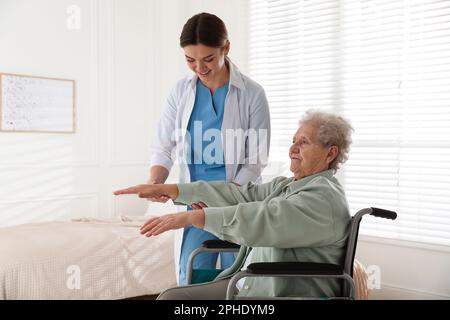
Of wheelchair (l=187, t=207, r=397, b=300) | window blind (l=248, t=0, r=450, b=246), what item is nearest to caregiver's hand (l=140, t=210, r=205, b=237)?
wheelchair (l=187, t=207, r=397, b=300)

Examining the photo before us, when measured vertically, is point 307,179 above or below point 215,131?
below

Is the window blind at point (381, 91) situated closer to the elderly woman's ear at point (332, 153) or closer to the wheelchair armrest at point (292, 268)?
the elderly woman's ear at point (332, 153)

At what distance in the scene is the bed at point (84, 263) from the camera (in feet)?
9.98

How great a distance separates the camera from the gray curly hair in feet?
6.33

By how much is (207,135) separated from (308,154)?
0.52m

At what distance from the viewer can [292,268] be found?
164 centimetres

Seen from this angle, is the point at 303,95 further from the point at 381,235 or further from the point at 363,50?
the point at 381,235

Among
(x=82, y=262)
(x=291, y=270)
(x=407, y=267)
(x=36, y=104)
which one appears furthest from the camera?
(x=36, y=104)

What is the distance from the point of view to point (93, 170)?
16.6ft

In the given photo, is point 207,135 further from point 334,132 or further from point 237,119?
point 334,132

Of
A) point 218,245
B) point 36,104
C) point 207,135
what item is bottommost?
point 218,245

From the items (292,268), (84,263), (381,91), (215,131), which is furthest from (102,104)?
(292,268)

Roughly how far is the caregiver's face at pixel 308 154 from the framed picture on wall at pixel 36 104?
125 inches

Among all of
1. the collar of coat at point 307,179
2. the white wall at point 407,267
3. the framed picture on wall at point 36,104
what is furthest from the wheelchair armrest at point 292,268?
the framed picture on wall at point 36,104
